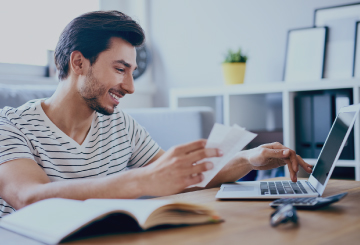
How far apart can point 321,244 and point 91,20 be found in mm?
1124

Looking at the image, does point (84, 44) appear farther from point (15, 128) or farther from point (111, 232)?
point (111, 232)

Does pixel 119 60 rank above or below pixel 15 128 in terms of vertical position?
above

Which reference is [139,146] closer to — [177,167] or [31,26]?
[177,167]

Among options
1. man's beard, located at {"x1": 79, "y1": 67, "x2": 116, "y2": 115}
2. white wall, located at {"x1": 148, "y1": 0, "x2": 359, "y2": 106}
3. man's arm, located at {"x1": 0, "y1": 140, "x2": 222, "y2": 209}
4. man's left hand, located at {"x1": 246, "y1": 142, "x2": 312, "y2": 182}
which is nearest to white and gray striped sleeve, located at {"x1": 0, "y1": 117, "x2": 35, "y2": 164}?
man's arm, located at {"x1": 0, "y1": 140, "x2": 222, "y2": 209}

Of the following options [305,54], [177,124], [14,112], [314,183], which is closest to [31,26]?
[177,124]

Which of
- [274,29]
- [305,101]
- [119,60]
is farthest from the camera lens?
[274,29]

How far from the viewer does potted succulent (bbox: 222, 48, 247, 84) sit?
2.48 meters

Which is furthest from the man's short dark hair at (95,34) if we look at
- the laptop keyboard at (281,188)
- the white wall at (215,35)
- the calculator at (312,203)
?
the white wall at (215,35)

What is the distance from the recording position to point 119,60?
55.1 inches

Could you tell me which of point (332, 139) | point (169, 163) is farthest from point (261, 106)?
point (169, 163)

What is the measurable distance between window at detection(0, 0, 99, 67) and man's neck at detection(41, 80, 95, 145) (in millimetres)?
1131

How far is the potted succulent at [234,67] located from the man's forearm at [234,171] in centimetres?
133

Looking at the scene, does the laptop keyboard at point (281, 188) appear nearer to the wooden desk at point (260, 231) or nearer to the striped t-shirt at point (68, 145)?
the wooden desk at point (260, 231)

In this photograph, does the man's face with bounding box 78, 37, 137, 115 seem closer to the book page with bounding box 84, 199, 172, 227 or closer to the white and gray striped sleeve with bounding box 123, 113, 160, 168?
the white and gray striped sleeve with bounding box 123, 113, 160, 168
